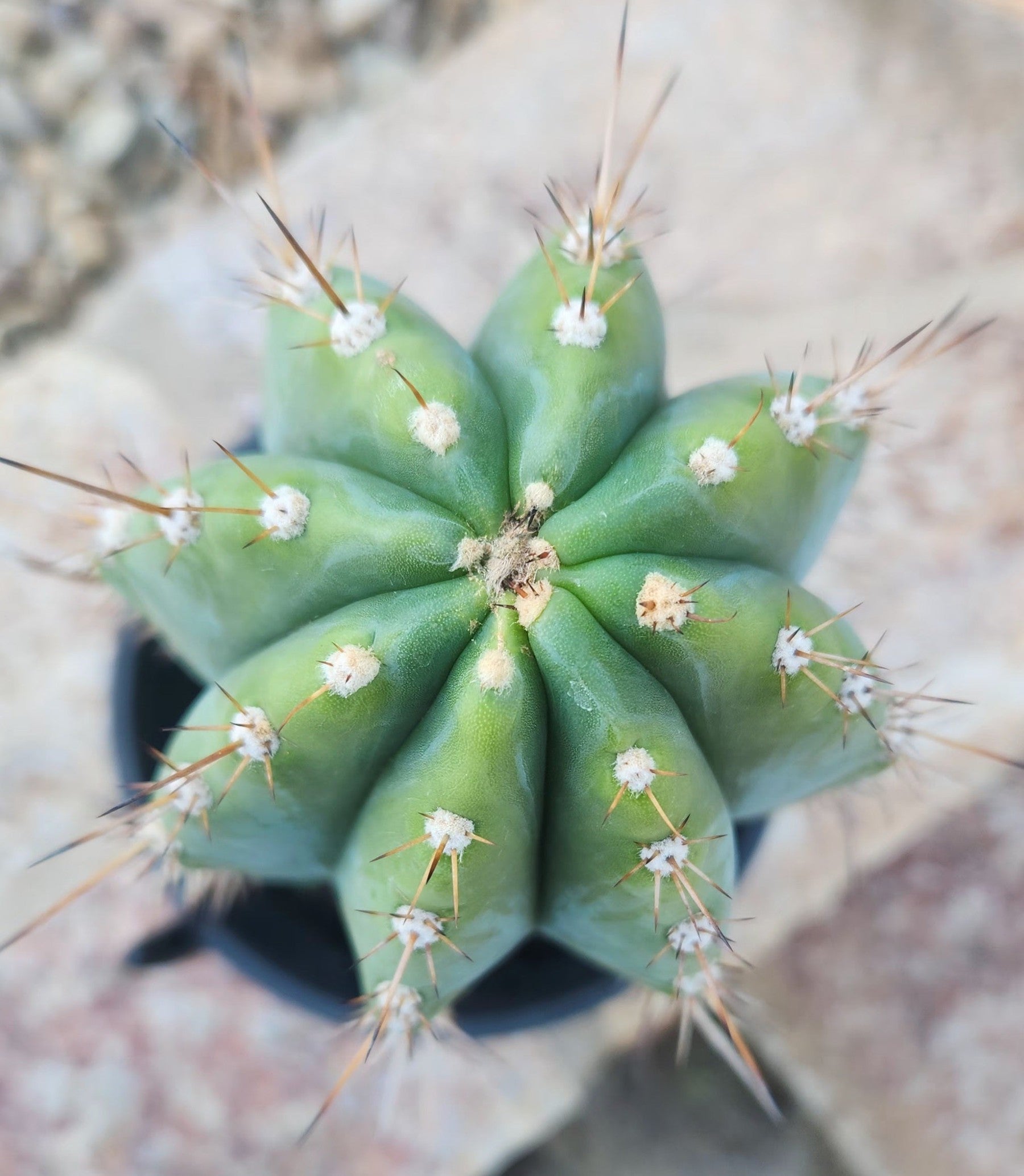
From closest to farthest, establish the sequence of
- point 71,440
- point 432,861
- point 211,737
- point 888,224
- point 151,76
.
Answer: point 432,861 < point 211,737 < point 71,440 < point 888,224 < point 151,76

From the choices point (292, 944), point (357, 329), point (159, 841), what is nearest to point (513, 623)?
point (357, 329)

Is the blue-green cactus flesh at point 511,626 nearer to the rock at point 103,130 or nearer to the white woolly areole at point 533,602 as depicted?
the white woolly areole at point 533,602

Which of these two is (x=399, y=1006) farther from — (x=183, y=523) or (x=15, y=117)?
(x=15, y=117)

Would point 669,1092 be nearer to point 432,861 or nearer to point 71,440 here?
point 432,861

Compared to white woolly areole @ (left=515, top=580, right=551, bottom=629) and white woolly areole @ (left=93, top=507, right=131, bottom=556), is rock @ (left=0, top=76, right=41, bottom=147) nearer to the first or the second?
white woolly areole @ (left=93, top=507, right=131, bottom=556)

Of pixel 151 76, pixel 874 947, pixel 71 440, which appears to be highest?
pixel 151 76

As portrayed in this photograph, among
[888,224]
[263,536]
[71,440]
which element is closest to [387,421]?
[263,536]
